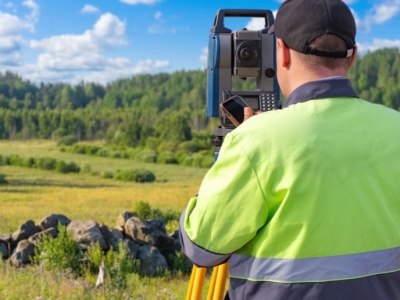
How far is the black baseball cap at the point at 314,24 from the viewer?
1367mm

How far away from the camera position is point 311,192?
1.32 m

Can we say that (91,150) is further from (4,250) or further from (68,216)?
(4,250)

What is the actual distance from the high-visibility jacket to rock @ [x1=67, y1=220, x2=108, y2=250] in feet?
18.6

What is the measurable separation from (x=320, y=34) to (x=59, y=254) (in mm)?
5133

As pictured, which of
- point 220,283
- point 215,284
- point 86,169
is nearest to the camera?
point 220,283

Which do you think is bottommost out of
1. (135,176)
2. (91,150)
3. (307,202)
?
(91,150)

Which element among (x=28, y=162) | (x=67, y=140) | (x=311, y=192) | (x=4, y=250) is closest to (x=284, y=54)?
(x=311, y=192)

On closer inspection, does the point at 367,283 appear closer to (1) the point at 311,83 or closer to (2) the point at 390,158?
(2) the point at 390,158

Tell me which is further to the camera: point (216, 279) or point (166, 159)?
point (166, 159)

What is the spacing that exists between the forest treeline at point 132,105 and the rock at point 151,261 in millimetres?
29161

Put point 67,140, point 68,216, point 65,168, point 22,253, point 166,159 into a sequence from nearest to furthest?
1. point 22,253
2. point 68,216
3. point 65,168
4. point 166,159
5. point 67,140

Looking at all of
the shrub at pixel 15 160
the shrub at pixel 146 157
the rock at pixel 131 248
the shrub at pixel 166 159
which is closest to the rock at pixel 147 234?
the rock at pixel 131 248

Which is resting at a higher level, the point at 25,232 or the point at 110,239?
the point at 25,232

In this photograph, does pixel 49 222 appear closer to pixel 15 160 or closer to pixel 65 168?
pixel 65 168
